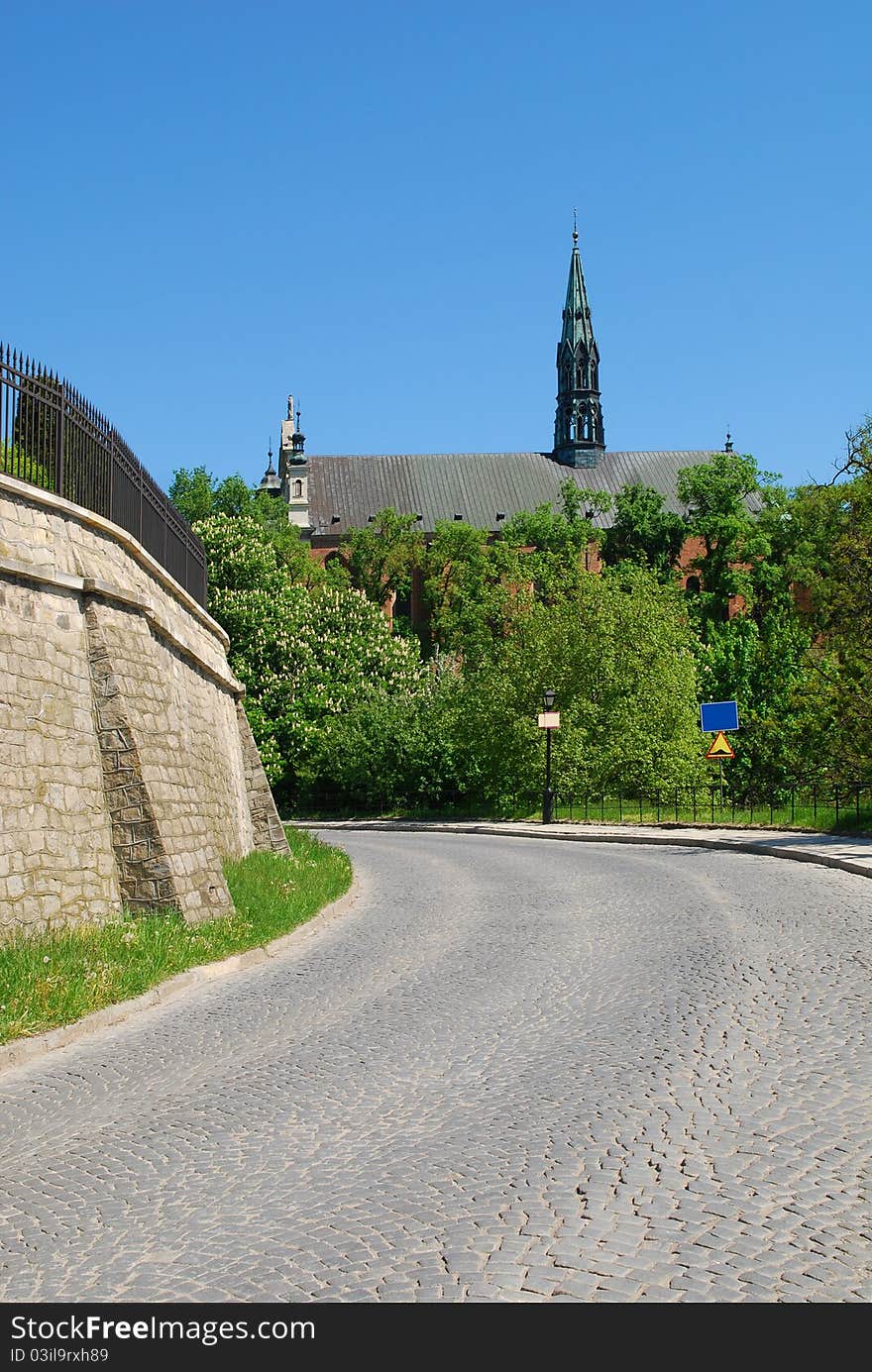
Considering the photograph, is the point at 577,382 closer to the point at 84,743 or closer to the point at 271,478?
the point at 271,478

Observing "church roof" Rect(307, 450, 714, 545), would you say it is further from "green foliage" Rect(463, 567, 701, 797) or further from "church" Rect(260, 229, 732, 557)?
"green foliage" Rect(463, 567, 701, 797)

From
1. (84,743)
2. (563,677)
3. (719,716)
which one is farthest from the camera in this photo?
(563,677)

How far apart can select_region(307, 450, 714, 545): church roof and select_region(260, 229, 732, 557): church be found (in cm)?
7

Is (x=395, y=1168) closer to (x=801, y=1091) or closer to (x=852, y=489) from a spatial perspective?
(x=801, y=1091)

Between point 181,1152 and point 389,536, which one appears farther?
point 389,536

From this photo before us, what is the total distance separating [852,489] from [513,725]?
15507mm

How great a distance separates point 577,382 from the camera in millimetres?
103625

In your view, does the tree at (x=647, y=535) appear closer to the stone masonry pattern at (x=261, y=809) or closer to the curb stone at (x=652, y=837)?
the curb stone at (x=652, y=837)

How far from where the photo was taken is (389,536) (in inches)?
3236

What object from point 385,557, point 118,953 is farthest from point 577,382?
point 118,953

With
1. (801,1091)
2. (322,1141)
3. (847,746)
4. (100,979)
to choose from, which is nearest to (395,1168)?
(322,1141)

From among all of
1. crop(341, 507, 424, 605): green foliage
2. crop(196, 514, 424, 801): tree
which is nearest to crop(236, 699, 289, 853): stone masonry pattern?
crop(196, 514, 424, 801): tree

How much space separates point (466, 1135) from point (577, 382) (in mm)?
101638

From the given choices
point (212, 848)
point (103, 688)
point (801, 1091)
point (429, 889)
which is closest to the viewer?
point (801, 1091)
